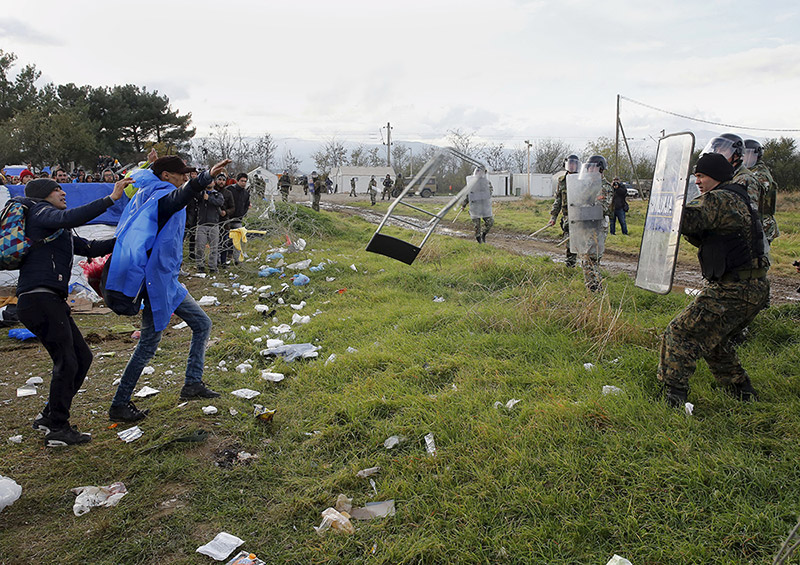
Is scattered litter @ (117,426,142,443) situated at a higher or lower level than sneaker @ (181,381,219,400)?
lower

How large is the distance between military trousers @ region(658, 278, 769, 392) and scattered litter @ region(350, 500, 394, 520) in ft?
6.54

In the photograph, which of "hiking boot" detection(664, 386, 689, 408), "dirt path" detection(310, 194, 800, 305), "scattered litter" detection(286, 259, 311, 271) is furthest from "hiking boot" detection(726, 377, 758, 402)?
"scattered litter" detection(286, 259, 311, 271)

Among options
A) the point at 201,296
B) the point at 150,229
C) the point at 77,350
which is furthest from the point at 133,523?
the point at 201,296

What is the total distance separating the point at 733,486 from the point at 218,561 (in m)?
2.60

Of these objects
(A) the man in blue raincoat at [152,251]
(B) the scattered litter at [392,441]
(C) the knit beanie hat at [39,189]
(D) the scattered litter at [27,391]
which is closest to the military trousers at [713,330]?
(B) the scattered litter at [392,441]

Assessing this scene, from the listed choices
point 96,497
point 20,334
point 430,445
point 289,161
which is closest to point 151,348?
point 96,497

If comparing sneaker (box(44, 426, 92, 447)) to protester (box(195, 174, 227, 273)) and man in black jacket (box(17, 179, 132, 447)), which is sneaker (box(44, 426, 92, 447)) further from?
protester (box(195, 174, 227, 273))

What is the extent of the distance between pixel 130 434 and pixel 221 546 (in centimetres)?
164

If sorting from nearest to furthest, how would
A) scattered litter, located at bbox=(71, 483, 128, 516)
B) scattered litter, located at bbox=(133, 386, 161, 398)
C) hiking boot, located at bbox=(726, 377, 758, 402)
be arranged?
1. scattered litter, located at bbox=(71, 483, 128, 516)
2. hiking boot, located at bbox=(726, 377, 758, 402)
3. scattered litter, located at bbox=(133, 386, 161, 398)

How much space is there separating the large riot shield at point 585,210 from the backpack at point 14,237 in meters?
5.79

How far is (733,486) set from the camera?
8.62 ft

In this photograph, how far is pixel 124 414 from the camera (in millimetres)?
4113

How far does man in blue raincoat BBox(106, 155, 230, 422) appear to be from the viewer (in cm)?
376

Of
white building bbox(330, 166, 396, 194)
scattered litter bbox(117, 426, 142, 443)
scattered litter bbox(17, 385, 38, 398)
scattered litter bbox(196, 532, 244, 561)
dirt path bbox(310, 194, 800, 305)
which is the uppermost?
white building bbox(330, 166, 396, 194)
